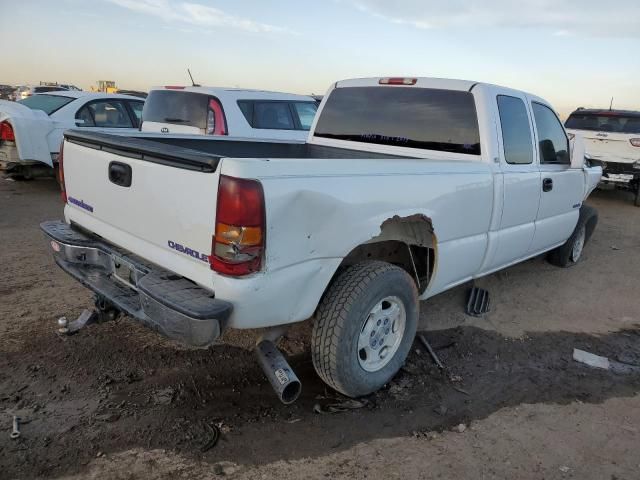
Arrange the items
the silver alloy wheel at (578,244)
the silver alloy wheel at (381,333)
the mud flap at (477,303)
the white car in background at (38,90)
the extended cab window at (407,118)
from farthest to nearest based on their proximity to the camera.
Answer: the white car in background at (38,90)
the silver alloy wheel at (578,244)
the mud flap at (477,303)
the extended cab window at (407,118)
the silver alloy wheel at (381,333)

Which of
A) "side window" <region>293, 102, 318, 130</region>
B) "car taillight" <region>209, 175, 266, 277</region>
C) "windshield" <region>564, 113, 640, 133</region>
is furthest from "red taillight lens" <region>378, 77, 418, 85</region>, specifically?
"windshield" <region>564, 113, 640, 133</region>

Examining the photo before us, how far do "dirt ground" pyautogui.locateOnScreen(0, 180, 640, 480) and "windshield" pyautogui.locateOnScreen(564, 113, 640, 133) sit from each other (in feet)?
24.4

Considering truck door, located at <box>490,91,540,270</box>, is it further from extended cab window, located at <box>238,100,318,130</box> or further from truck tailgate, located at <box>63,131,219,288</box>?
extended cab window, located at <box>238,100,318,130</box>

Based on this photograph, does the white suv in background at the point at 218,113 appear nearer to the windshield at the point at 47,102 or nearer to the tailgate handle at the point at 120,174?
the windshield at the point at 47,102

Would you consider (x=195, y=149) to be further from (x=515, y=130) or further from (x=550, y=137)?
(x=550, y=137)

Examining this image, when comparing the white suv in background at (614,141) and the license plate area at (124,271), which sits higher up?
the white suv in background at (614,141)

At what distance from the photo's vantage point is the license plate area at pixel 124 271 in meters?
2.84

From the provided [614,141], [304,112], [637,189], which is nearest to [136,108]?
[304,112]

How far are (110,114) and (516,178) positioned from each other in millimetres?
7609

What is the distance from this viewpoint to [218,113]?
7.27m

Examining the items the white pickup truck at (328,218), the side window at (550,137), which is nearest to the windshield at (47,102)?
the white pickup truck at (328,218)

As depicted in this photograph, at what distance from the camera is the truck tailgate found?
2.42m

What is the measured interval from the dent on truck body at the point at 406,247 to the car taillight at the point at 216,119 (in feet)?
14.1

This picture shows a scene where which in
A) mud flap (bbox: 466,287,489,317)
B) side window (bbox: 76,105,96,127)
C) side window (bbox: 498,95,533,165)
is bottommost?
mud flap (bbox: 466,287,489,317)
